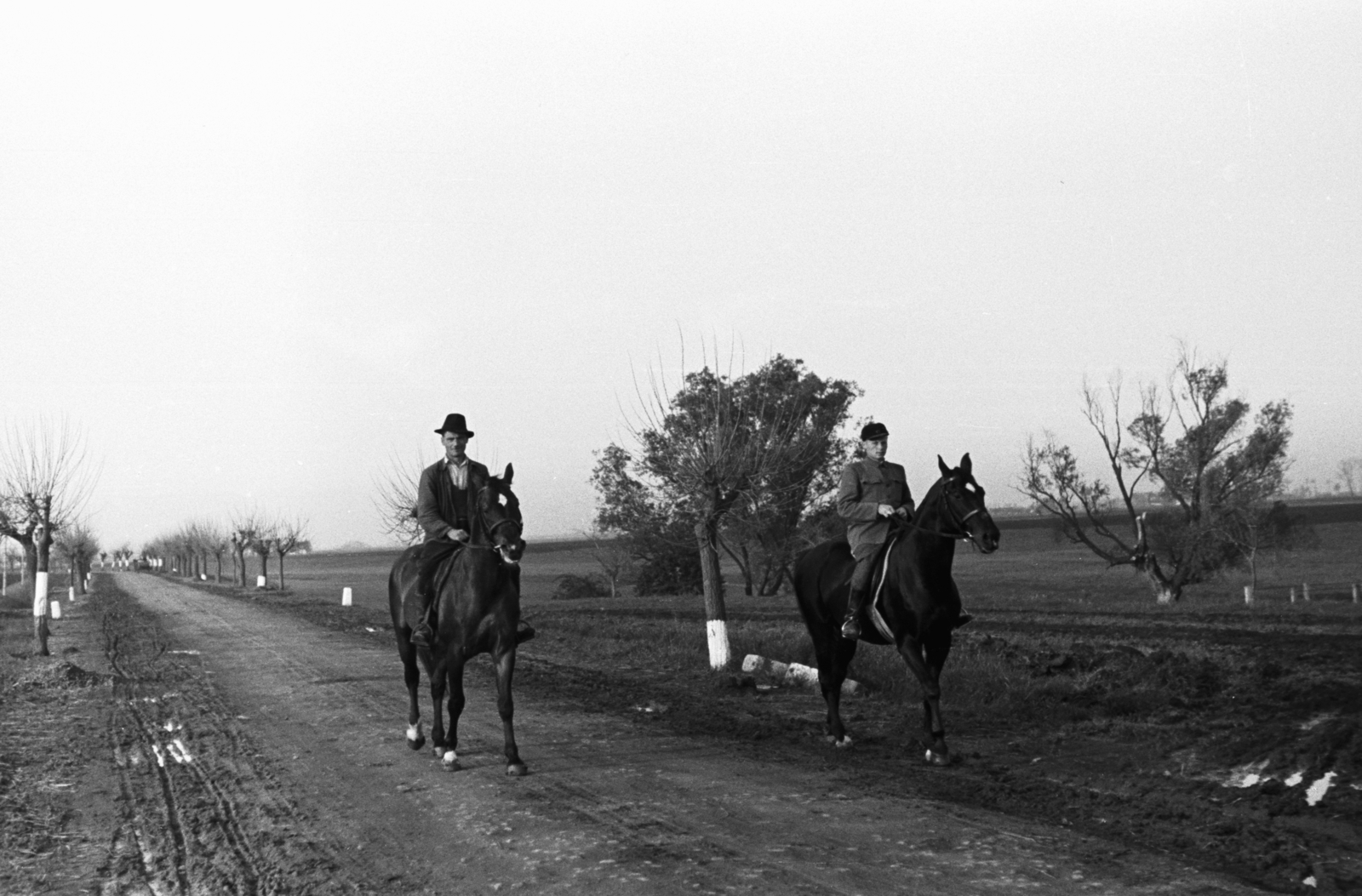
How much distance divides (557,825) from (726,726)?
4.13 meters

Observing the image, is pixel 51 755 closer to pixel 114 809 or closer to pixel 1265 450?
pixel 114 809

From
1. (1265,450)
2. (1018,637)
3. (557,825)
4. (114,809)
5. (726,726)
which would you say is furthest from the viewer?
(1265,450)

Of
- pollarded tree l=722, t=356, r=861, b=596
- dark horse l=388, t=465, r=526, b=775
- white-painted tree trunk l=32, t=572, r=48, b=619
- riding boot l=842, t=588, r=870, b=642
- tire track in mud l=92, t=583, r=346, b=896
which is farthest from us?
pollarded tree l=722, t=356, r=861, b=596

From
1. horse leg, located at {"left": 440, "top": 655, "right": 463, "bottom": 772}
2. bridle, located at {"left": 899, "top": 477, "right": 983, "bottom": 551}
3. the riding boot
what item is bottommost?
horse leg, located at {"left": 440, "top": 655, "right": 463, "bottom": 772}

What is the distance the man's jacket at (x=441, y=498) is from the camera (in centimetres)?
920

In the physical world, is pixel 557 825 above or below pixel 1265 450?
below

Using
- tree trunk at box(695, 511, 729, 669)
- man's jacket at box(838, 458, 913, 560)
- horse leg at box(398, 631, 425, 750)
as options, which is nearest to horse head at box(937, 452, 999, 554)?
man's jacket at box(838, 458, 913, 560)

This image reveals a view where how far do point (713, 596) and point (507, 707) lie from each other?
314 inches

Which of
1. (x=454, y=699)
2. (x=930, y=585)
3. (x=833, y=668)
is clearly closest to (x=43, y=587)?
(x=454, y=699)

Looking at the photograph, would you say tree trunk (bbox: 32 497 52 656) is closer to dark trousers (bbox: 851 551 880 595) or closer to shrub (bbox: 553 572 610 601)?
dark trousers (bbox: 851 551 880 595)

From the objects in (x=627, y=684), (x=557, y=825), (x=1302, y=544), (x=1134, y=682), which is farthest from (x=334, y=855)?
(x=1302, y=544)

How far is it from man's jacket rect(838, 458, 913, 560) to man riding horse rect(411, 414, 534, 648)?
3.16m

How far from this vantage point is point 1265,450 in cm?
3978

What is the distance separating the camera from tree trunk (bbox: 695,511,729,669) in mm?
15625
